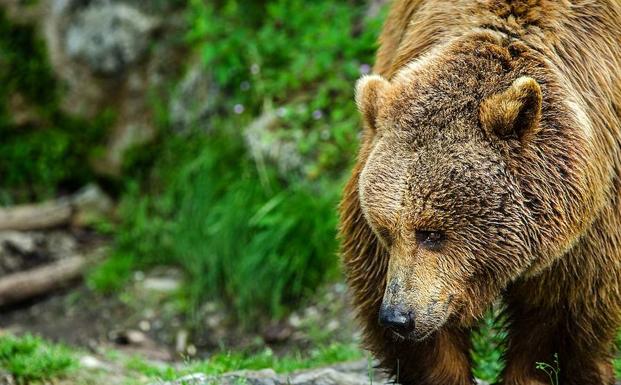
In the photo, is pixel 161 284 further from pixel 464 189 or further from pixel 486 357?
pixel 464 189

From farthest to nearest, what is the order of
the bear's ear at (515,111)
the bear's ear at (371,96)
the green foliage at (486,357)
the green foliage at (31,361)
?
the green foliage at (486,357) → the green foliage at (31,361) → the bear's ear at (371,96) → the bear's ear at (515,111)

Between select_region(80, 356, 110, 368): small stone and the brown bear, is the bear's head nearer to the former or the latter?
the brown bear

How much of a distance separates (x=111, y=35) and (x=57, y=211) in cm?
175

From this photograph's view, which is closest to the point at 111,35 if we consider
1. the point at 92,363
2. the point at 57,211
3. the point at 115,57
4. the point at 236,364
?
the point at 115,57

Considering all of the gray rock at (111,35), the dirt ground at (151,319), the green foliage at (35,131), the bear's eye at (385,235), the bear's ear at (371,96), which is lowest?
the dirt ground at (151,319)

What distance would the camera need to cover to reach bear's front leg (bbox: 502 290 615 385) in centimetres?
446

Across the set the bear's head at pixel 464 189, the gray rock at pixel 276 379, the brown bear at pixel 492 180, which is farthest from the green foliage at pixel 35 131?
the bear's head at pixel 464 189

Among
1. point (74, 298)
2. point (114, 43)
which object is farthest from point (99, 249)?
point (114, 43)

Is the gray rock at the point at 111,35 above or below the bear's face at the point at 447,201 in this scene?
below

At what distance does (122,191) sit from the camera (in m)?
9.99

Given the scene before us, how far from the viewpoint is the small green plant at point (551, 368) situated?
14.3 feet

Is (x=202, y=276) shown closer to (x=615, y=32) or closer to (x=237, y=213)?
(x=237, y=213)

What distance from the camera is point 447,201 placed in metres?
3.85

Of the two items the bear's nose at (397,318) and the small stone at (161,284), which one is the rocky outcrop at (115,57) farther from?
the bear's nose at (397,318)
